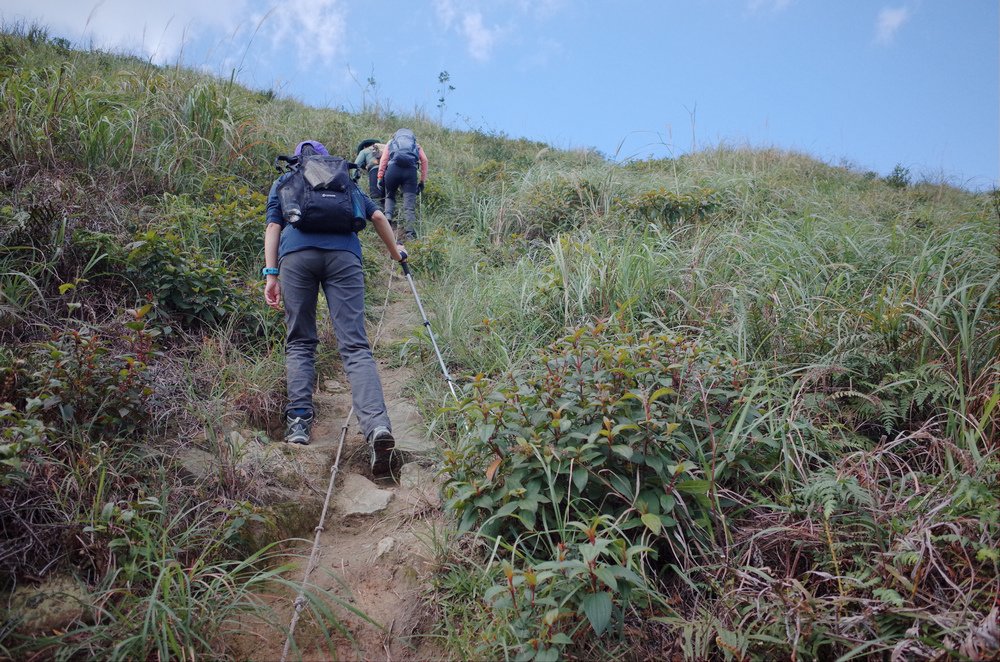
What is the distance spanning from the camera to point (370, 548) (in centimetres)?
305

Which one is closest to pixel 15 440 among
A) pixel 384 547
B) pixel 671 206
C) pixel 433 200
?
pixel 384 547

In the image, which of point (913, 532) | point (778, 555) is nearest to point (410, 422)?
point (778, 555)

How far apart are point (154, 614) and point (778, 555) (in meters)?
2.45

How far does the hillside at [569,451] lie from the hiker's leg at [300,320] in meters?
0.30

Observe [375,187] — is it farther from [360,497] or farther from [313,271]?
[360,497]

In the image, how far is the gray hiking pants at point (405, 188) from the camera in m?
8.50

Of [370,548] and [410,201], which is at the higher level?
[410,201]

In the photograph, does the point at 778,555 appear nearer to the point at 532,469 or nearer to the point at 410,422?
the point at 532,469

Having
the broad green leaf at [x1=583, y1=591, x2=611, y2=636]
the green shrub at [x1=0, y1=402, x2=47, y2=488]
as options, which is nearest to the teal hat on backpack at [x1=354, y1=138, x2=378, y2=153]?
the green shrub at [x1=0, y1=402, x2=47, y2=488]

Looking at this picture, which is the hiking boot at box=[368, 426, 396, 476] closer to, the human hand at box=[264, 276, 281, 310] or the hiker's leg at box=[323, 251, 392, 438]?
the hiker's leg at box=[323, 251, 392, 438]

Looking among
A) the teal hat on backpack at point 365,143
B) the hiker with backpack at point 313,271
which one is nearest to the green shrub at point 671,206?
the hiker with backpack at point 313,271

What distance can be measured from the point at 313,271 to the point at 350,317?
0.40 meters

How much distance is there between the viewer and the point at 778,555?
7.97 ft

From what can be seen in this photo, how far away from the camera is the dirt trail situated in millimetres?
2480
